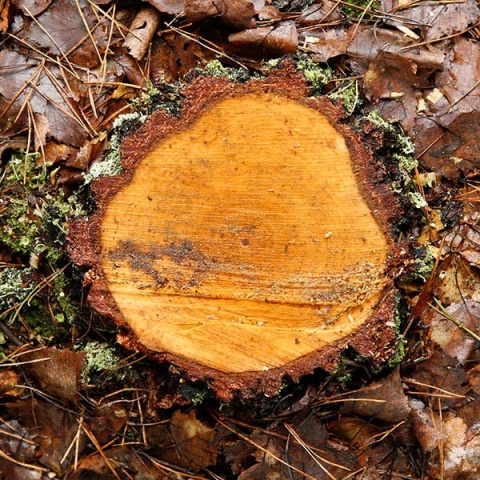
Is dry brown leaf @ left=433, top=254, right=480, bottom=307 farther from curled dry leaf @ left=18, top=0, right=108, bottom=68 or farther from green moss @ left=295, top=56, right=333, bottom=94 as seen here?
curled dry leaf @ left=18, top=0, right=108, bottom=68

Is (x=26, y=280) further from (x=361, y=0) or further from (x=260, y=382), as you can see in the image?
(x=361, y=0)

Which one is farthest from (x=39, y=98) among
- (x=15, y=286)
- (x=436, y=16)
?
(x=436, y=16)

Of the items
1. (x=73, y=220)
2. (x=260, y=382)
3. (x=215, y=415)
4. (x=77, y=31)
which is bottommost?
(x=215, y=415)

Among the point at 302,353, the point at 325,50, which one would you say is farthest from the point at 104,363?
the point at 325,50

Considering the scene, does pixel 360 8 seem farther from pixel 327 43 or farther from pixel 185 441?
pixel 185 441

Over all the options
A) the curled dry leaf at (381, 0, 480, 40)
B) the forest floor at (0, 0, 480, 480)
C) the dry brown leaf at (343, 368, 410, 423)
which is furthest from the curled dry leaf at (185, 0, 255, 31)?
the dry brown leaf at (343, 368, 410, 423)

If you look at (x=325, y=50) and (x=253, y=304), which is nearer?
(x=253, y=304)
